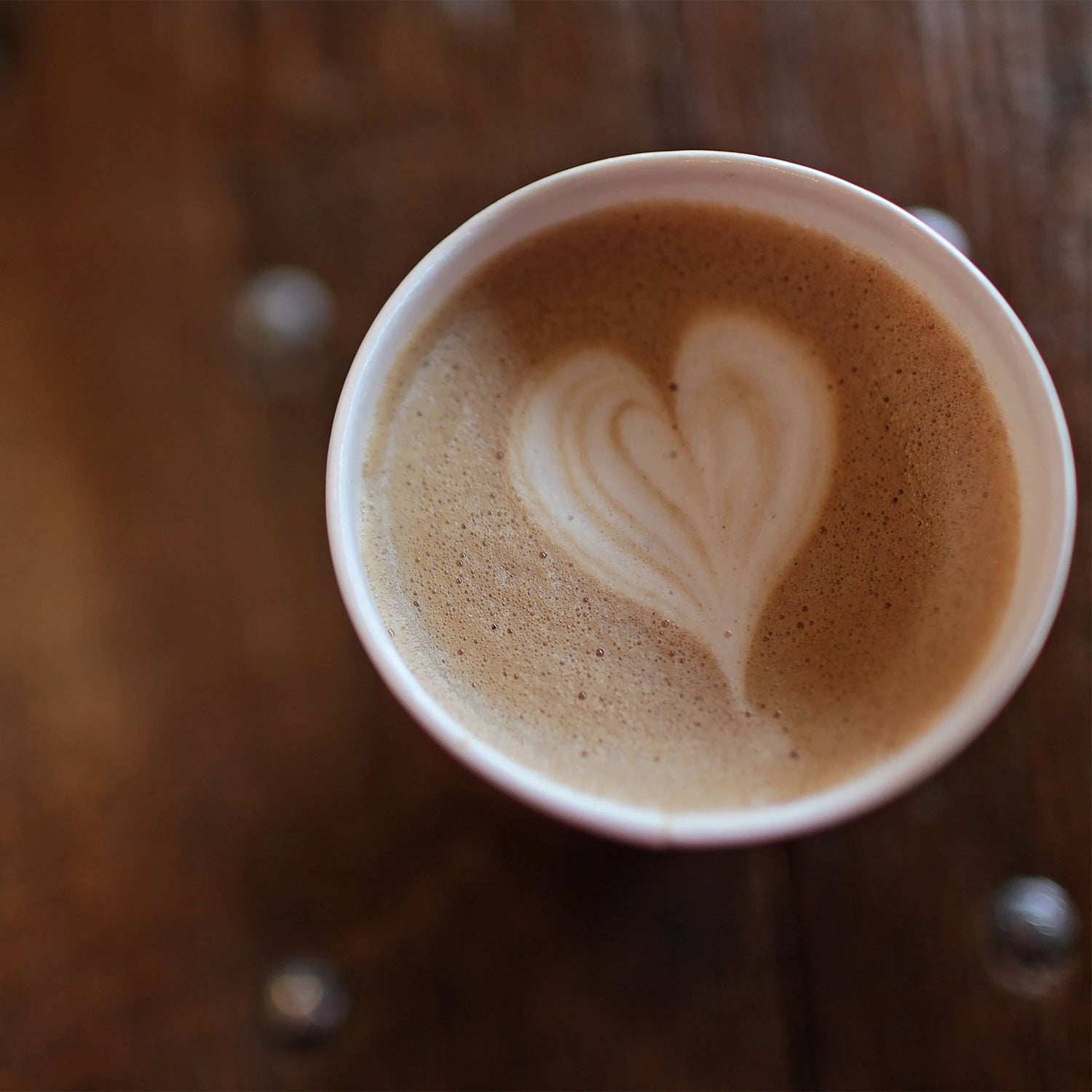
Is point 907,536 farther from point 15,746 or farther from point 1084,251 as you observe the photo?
point 15,746

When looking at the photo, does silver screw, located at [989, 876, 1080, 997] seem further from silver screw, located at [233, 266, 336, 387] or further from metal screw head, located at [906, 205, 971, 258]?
silver screw, located at [233, 266, 336, 387]

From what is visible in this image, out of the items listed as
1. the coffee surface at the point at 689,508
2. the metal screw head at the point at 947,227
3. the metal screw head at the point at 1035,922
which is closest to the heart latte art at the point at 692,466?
the coffee surface at the point at 689,508

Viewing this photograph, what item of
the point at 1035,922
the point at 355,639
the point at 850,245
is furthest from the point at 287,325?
the point at 1035,922

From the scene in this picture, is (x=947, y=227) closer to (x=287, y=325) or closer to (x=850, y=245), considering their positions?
(x=850, y=245)

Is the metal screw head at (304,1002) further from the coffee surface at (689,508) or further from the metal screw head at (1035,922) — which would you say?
the metal screw head at (1035,922)

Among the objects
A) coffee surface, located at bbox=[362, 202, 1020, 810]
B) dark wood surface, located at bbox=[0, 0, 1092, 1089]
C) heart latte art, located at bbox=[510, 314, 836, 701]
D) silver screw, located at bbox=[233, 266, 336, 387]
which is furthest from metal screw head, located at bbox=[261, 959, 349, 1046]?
silver screw, located at bbox=[233, 266, 336, 387]
